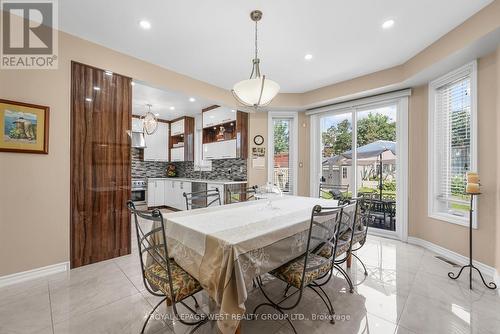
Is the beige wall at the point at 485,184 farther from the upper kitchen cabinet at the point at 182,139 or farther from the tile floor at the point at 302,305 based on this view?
the upper kitchen cabinet at the point at 182,139

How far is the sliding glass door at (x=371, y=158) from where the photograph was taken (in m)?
3.57

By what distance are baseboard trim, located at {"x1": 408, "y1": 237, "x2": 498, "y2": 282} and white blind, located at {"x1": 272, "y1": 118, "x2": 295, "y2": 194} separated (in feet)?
7.64

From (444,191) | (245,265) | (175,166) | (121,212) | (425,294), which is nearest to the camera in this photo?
(245,265)

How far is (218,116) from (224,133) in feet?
1.41

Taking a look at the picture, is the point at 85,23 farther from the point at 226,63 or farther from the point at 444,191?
the point at 444,191

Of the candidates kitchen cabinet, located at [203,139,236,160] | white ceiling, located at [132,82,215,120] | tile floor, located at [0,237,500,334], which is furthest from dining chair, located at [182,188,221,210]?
white ceiling, located at [132,82,215,120]

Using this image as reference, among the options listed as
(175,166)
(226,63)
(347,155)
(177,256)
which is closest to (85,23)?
(226,63)

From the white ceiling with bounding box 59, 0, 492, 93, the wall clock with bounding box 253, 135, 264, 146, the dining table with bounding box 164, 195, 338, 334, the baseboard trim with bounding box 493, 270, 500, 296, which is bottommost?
the baseboard trim with bounding box 493, 270, 500, 296

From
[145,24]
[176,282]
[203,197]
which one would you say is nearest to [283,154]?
[203,197]

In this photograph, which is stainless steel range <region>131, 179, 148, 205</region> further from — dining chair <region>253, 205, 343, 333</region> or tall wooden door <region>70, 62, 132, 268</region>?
dining chair <region>253, 205, 343, 333</region>

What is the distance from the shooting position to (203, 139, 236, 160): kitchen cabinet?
15.9 feet

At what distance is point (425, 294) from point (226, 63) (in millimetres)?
3661

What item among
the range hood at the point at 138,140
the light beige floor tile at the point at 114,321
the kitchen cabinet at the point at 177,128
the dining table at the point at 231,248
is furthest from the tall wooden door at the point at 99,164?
the kitchen cabinet at the point at 177,128

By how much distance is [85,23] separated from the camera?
227 cm
